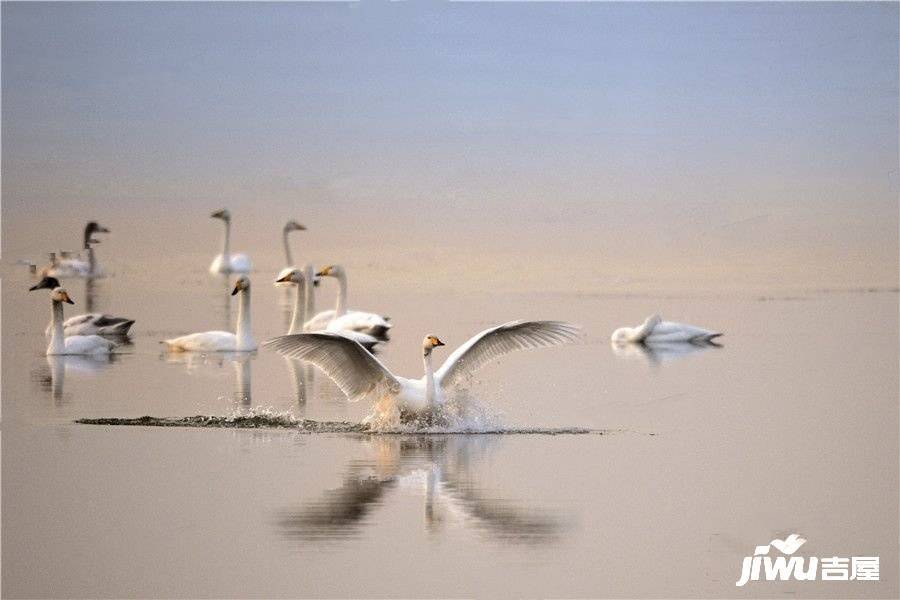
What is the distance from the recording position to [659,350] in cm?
2122

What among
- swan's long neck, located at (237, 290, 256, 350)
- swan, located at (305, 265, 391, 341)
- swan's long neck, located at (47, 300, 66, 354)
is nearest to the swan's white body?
swan's long neck, located at (47, 300, 66, 354)

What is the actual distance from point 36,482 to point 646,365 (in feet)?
31.6

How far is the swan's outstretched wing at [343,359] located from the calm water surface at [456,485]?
53 cm

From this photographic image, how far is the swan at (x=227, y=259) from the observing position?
4244 cm

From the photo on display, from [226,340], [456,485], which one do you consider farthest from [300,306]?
[456,485]

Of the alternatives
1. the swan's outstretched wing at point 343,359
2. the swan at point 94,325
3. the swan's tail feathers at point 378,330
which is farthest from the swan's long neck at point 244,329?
the swan's outstretched wing at point 343,359

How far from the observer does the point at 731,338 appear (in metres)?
22.6

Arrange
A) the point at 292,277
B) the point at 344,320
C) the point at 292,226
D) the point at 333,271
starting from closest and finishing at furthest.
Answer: the point at 292,277 < the point at 344,320 < the point at 333,271 < the point at 292,226

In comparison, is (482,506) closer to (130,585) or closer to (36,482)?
(130,585)

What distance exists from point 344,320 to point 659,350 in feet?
14.0

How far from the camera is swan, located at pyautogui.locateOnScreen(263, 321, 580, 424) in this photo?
12273 millimetres

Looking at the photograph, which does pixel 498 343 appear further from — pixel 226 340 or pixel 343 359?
pixel 226 340

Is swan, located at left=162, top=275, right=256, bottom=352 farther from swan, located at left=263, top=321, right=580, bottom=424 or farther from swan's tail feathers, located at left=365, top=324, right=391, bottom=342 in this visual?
swan, located at left=263, top=321, right=580, bottom=424

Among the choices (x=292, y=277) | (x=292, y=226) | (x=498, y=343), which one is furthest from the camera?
(x=292, y=226)
